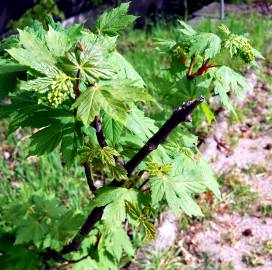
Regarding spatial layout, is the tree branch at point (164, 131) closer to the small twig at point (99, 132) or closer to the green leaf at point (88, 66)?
the small twig at point (99, 132)

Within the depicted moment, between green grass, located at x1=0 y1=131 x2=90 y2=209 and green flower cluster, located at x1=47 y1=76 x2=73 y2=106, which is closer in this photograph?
green flower cluster, located at x1=47 y1=76 x2=73 y2=106

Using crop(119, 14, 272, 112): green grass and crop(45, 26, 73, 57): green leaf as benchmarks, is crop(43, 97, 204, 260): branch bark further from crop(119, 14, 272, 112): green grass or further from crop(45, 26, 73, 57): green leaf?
crop(119, 14, 272, 112): green grass

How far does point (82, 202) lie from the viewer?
301cm

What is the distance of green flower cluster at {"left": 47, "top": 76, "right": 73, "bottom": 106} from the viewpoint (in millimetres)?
1178

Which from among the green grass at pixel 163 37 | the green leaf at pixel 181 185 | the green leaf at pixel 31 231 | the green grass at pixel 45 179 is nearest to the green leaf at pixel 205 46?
the green leaf at pixel 181 185

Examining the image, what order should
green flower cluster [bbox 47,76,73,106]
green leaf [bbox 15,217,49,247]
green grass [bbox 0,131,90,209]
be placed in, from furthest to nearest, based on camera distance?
green grass [bbox 0,131,90,209]
green leaf [bbox 15,217,49,247]
green flower cluster [bbox 47,76,73,106]

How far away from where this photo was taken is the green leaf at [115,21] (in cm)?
162

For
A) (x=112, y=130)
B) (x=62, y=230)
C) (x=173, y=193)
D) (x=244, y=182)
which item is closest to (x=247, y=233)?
(x=244, y=182)

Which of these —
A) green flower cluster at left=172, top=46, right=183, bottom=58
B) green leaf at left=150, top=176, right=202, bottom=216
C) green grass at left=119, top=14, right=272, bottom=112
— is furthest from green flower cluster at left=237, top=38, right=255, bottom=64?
green grass at left=119, top=14, right=272, bottom=112

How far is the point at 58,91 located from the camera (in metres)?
1.18

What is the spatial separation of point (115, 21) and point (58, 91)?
565 millimetres

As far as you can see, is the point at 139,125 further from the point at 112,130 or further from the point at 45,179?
the point at 45,179

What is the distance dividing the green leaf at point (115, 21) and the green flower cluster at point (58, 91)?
469 mm

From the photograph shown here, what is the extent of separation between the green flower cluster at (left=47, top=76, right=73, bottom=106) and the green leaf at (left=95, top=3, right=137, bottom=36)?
18.5 inches
